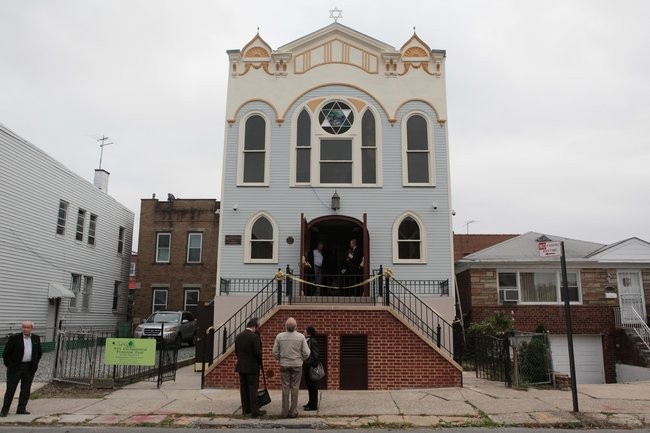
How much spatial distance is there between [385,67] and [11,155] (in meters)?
14.7

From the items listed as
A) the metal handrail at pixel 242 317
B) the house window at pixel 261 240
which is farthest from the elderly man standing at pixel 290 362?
the house window at pixel 261 240

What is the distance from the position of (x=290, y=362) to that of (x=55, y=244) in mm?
18575

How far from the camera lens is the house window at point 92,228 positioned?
90.6ft

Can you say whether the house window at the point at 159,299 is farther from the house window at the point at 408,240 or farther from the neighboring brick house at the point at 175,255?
the house window at the point at 408,240

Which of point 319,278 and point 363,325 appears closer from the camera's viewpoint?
point 363,325

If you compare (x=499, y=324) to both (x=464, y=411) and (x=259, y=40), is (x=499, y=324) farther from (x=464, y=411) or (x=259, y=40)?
(x=259, y=40)

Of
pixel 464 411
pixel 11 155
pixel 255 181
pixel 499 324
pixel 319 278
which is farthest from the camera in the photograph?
pixel 11 155

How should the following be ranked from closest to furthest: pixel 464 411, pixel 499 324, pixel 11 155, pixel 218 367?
1. pixel 464 411
2. pixel 218 367
3. pixel 499 324
4. pixel 11 155

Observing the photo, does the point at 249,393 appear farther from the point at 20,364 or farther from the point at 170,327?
the point at 170,327

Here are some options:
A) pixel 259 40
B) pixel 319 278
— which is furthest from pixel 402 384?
pixel 259 40

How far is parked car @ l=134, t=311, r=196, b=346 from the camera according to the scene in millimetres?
22375

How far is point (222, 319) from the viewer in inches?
616

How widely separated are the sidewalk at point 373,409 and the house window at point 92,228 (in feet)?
52.7

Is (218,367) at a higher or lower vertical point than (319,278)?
lower
